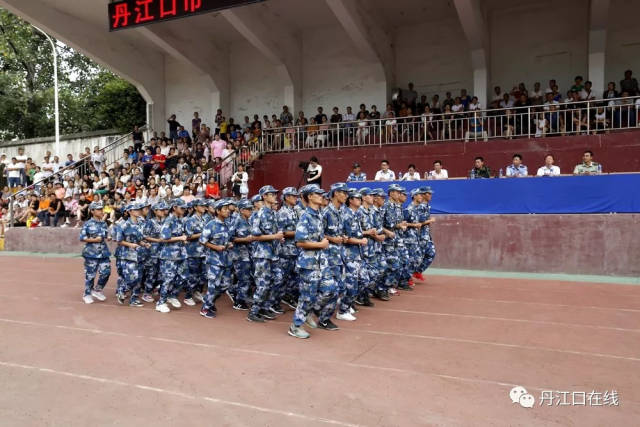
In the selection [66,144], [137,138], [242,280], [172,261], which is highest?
[66,144]

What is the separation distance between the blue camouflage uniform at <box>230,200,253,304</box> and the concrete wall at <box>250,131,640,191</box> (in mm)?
7777

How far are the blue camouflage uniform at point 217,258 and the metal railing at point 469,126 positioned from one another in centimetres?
850

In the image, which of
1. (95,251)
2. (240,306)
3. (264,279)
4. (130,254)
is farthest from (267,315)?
(95,251)

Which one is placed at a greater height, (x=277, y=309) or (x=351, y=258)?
(x=351, y=258)

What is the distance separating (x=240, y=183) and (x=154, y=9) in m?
5.00

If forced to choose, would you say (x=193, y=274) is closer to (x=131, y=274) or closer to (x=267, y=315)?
(x=131, y=274)

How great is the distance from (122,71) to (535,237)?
17.1 metres

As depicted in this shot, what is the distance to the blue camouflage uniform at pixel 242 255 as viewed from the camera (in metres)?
7.07

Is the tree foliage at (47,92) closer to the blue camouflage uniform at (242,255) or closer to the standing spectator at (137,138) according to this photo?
the standing spectator at (137,138)

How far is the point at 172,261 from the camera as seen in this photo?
7473mm

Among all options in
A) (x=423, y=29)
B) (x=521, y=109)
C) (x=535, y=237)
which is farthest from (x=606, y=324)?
(x=423, y=29)

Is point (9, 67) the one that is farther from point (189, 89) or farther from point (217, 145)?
point (217, 145)

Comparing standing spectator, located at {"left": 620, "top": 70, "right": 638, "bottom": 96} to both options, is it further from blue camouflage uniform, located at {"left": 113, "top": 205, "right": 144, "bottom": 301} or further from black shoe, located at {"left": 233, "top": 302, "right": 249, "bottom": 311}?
blue camouflage uniform, located at {"left": 113, "top": 205, "right": 144, "bottom": 301}

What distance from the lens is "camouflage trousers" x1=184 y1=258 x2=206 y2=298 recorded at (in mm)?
7805
